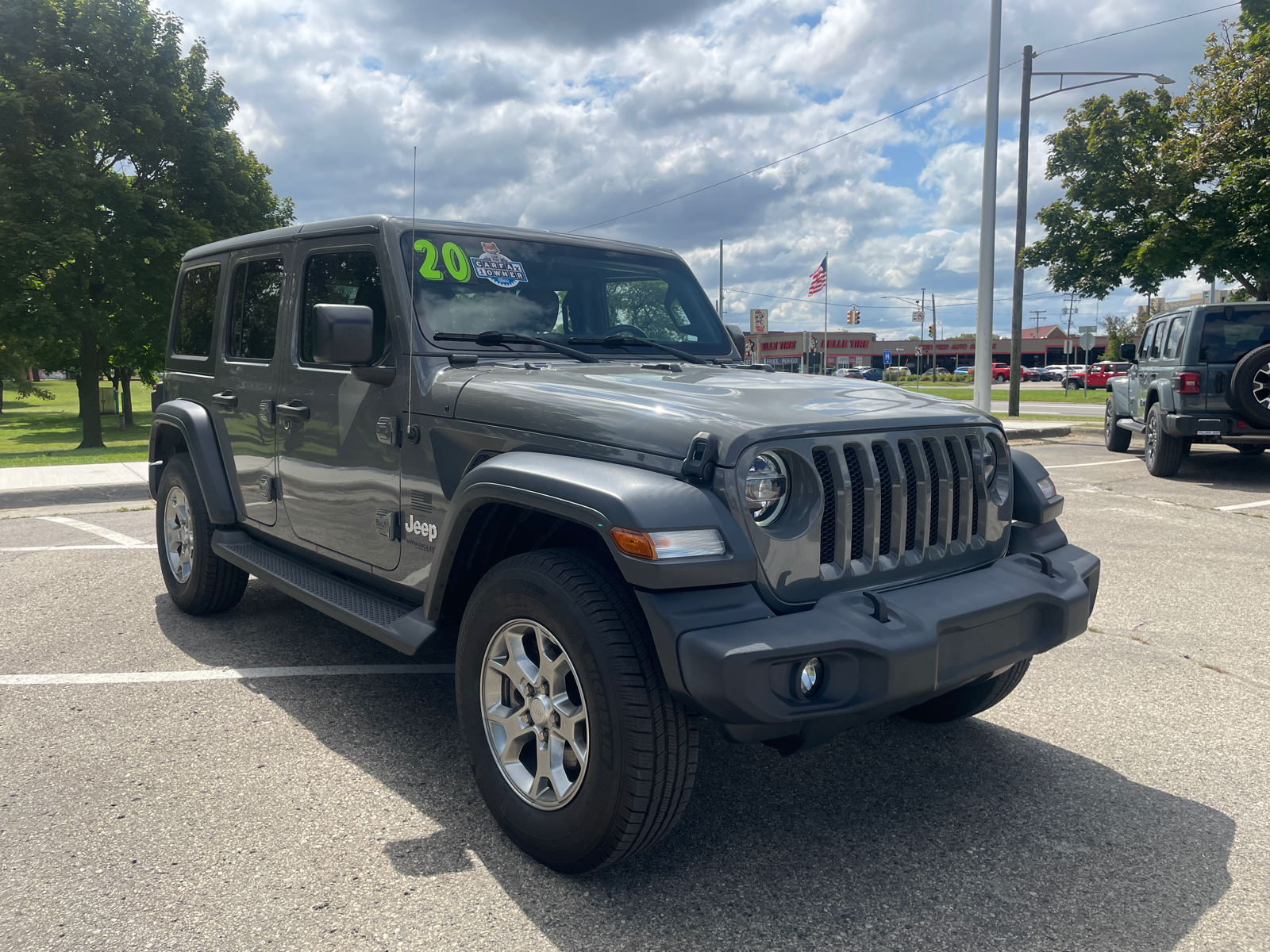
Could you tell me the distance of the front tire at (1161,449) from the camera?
36.3 feet

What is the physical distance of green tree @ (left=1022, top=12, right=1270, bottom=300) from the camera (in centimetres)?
1552

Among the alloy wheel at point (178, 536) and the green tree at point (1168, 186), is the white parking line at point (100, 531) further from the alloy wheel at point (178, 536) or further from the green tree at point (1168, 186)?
the green tree at point (1168, 186)

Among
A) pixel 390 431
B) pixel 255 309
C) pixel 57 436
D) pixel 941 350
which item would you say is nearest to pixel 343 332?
pixel 390 431

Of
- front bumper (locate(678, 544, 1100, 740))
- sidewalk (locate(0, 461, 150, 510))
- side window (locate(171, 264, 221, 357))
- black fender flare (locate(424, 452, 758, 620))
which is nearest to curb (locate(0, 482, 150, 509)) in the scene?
sidewalk (locate(0, 461, 150, 510))

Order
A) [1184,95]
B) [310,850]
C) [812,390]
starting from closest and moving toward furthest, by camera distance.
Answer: [310,850], [812,390], [1184,95]

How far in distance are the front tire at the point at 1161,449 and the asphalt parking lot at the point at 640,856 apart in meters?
6.88

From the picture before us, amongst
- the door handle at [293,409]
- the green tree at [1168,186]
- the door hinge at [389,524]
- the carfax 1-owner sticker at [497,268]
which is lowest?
the door hinge at [389,524]

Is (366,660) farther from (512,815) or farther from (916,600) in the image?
(916,600)

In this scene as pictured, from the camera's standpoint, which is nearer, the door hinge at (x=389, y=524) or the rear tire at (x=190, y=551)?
the door hinge at (x=389, y=524)

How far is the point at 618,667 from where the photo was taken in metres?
2.40

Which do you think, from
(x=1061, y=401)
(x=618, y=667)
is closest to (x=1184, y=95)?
(x=1061, y=401)

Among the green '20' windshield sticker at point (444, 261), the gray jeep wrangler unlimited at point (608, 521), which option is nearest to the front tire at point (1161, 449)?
the gray jeep wrangler unlimited at point (608, 521)

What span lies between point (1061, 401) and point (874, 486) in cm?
3453

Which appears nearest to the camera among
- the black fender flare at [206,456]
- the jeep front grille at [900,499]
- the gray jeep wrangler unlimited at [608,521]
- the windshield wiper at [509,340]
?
the gray jeep wrangler unlimited at [608,521]
